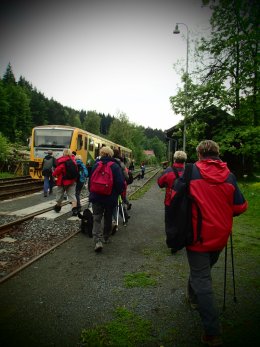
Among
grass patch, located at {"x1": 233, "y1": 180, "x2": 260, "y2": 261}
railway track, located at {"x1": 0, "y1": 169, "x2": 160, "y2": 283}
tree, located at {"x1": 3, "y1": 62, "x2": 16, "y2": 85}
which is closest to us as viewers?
railway track, located at {"x1": 0, "y1": 169, "x2": 160, "y2": 283}

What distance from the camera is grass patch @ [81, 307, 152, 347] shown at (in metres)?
2.74

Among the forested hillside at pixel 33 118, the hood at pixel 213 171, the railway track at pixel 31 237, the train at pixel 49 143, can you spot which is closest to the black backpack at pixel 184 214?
the hood at pixel 213 171

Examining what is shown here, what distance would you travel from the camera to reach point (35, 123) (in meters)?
A: 86.2

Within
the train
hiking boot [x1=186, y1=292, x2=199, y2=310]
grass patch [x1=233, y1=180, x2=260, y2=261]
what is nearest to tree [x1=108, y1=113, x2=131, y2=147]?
the train

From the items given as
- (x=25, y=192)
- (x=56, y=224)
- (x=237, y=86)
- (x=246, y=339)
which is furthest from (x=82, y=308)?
(x=237, y=86)

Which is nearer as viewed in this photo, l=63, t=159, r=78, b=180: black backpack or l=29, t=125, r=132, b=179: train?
l=63, t=159, r=78, b=180: black backpack

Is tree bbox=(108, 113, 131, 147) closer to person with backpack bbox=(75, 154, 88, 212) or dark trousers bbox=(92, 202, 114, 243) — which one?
person with backpack bbox=(75, 154, 88, 212)

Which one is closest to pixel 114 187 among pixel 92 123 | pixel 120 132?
pixel 120 132

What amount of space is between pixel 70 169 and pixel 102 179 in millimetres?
3119

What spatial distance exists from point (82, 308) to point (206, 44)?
2337 cm

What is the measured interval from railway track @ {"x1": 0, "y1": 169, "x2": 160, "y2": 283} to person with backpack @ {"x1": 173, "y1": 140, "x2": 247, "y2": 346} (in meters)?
2.86

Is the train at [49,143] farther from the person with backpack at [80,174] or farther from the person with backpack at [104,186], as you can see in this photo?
the person with backpack at [104,186]

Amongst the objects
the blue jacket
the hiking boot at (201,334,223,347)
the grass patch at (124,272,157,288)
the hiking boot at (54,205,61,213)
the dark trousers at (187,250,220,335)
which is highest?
the blue jacket

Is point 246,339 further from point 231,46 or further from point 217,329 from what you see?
point 231,46
